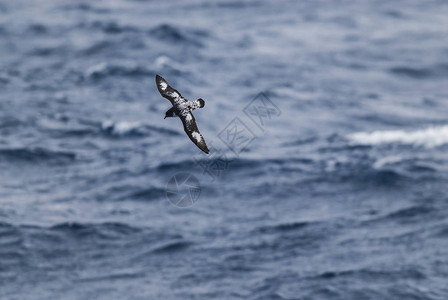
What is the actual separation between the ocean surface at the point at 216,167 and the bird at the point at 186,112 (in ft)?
141

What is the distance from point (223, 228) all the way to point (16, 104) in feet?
92.7

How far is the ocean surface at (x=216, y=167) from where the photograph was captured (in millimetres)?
75938

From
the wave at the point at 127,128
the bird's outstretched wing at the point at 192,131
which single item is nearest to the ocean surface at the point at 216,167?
the wave at the point at 127,128

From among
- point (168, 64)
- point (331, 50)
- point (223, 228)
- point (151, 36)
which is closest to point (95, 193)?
point (223, 228)

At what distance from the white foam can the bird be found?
6133 cm

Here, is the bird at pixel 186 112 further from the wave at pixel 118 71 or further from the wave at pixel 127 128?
the wave at pixel 118 71

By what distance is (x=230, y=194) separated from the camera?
84.8 meters

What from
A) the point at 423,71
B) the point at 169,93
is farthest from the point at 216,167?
the point at 169,93

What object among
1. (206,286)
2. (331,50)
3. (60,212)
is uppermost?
(331,50)

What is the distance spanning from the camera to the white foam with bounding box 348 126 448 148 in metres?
92.1

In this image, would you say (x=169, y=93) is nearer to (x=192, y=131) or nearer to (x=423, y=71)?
(x=192, y=131)

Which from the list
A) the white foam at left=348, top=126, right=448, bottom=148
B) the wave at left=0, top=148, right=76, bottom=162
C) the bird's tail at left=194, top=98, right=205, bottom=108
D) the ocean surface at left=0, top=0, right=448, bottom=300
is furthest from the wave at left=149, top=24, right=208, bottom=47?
the bird's tail at left=194, top=98, right=205, bottom=108

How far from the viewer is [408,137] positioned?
92.9 m

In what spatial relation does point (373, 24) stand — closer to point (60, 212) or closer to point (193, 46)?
point (193, 46)
